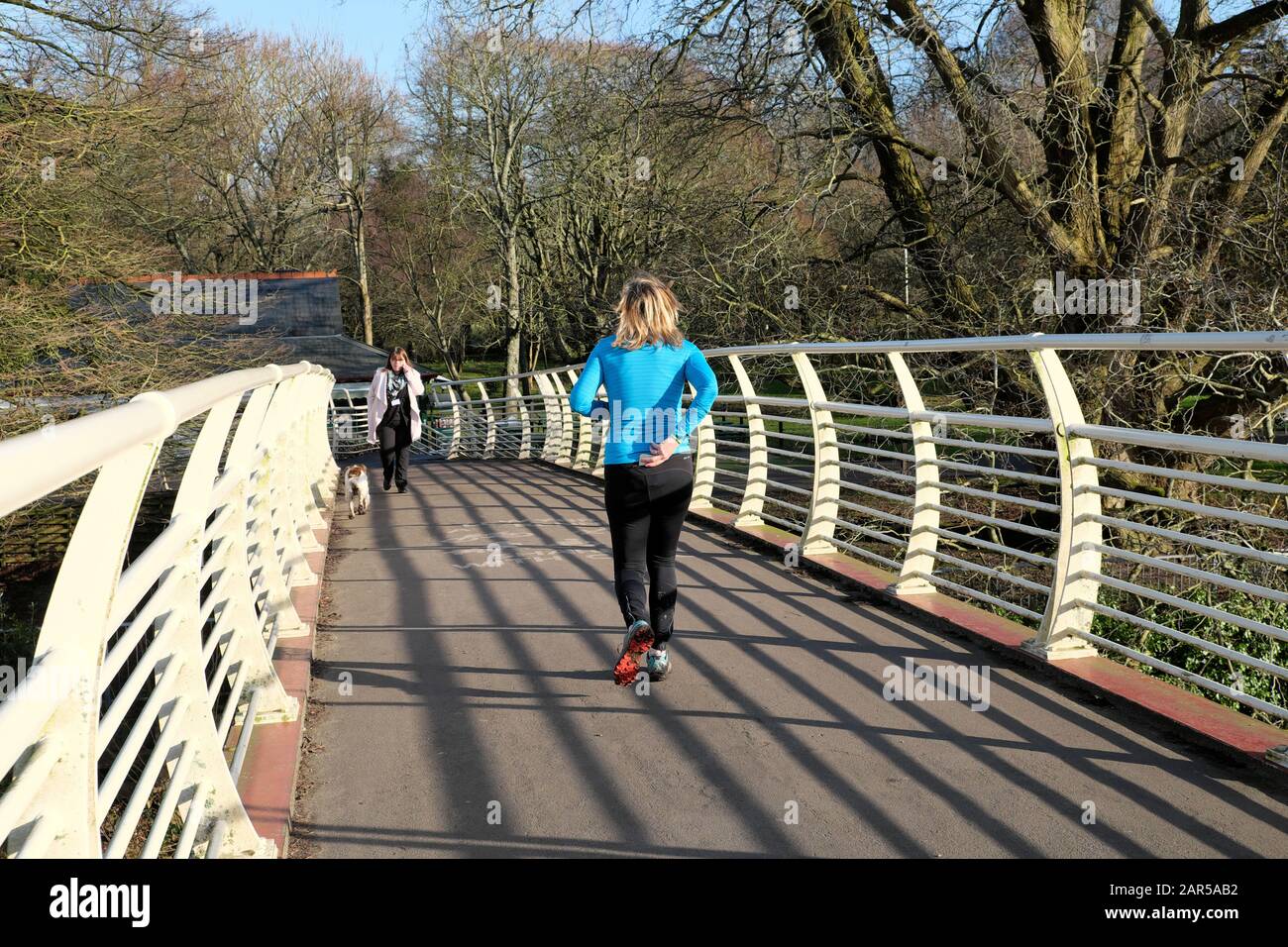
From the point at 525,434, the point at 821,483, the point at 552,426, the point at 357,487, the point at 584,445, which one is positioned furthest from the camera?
the point at 525,434

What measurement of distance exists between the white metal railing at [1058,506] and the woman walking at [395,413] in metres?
2.68

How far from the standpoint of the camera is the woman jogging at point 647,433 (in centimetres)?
543

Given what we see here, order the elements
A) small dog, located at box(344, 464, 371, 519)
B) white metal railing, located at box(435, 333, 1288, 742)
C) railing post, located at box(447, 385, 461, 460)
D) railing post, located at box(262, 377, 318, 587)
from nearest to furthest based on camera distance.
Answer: white metal railing, located at box(435, 333, 1288, 742)
railing post, located at box(262, 377, 318, 587)
small dog, located at box(344, 464, 371, 519)
railing post, located at box(447, 385, 461, 460)

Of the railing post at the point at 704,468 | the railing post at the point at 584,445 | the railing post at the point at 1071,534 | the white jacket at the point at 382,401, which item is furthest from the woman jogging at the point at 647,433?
the railing post at the point at 584,445

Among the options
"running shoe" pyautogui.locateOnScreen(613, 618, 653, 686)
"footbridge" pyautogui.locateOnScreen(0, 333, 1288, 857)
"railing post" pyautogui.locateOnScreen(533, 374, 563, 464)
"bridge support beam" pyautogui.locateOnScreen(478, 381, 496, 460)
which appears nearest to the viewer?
"footbridge" pyautogui.locateOnScreen(0, 333, 1288, 857)

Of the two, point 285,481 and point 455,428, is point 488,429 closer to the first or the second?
point 455,428

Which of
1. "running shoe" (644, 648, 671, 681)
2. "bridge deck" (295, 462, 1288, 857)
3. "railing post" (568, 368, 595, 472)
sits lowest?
"bridge deck" (295, 462, 1288, 857)

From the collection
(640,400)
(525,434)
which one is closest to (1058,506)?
(640,400)

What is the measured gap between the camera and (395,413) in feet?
45.0

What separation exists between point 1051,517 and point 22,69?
1328 cm

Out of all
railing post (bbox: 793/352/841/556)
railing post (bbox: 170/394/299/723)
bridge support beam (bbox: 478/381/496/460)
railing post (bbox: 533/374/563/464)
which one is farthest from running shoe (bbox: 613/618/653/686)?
bridge support beam (bbox: 478/381/496/460)

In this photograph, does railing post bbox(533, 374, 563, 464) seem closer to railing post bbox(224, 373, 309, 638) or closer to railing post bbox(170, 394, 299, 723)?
railing post bbox(224, 373, 309, 638)

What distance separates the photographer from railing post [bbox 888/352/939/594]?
22.1 ft
